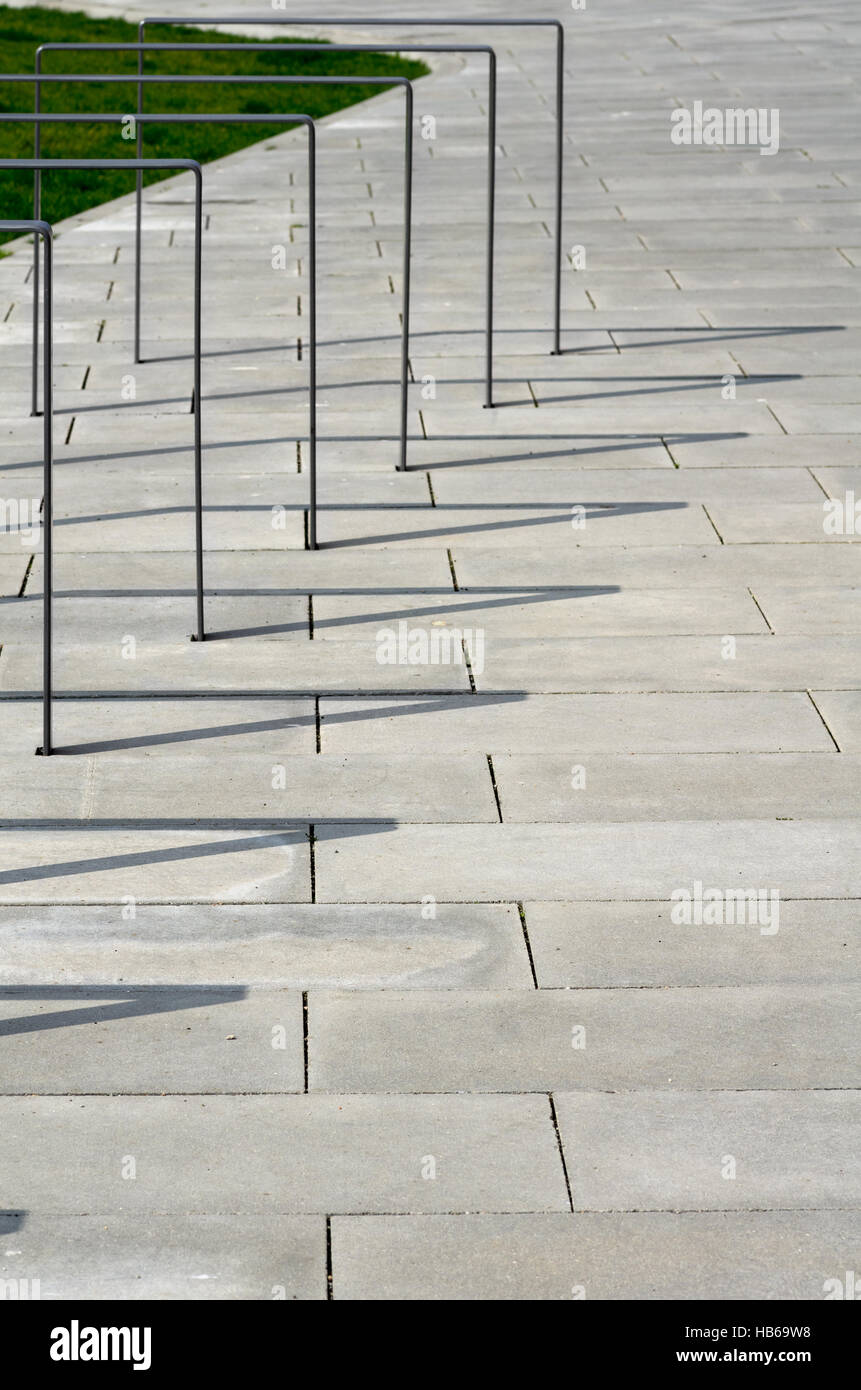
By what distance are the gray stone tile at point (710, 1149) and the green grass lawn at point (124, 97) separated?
35.0ft

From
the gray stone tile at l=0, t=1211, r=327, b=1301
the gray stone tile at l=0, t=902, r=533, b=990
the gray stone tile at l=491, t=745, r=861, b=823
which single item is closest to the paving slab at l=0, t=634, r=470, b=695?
the gray stone tile at l=491, t=745, r=861, b=823

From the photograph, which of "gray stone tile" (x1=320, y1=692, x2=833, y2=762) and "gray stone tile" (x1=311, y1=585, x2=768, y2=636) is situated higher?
"gray stone tile" (x1=320, y1=692, x2=833, y2=762)

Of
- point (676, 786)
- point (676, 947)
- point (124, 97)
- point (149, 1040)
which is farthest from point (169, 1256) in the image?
point (124, 97)

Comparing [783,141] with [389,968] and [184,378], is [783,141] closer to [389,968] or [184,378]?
[184,378]

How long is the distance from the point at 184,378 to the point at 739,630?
14.5ft

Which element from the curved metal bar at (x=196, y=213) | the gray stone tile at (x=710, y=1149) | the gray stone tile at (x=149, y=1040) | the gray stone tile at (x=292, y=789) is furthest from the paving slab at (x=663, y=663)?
the gray stone tile at (x=710, y=1149)

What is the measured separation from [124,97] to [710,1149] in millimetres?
18859

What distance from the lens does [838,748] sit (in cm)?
621

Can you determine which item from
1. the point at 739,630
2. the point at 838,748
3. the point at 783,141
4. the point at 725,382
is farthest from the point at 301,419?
the point at 783,141

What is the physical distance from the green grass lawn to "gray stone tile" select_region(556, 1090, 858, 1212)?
10669 mm

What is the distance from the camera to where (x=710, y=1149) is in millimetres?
4234

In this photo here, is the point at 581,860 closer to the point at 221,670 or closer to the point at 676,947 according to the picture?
the point at 676,947

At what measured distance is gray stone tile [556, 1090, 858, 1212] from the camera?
4078 millimetres

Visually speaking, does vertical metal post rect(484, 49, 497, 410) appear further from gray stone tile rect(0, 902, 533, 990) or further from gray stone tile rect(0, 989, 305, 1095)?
gray stone tile rect(0, 989, 305, 1095)
